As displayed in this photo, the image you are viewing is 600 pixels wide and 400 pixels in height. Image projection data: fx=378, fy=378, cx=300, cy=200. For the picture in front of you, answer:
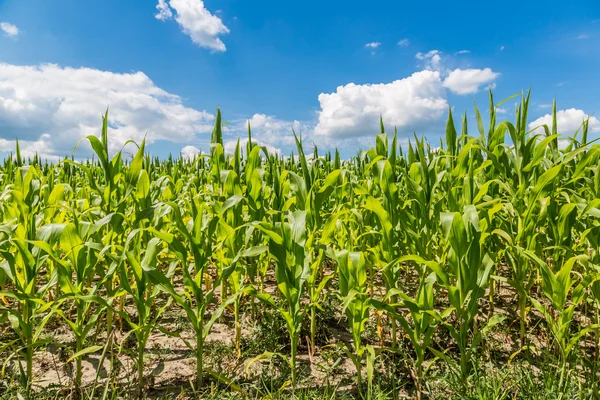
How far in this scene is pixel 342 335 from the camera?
2334 mm

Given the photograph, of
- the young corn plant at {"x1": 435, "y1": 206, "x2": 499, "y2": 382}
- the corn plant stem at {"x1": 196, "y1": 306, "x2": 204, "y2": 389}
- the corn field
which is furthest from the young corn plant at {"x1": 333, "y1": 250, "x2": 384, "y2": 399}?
the corn plant stem at {"x1": 196, "y1": 306, "x2": 204, "y2": 389}

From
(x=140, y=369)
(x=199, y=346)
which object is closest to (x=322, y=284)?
(x=199, y=346)

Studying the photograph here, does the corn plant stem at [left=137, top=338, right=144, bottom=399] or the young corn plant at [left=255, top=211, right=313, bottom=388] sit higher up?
the young corn plant at [left=255, top=211, right=313, bottom=388]

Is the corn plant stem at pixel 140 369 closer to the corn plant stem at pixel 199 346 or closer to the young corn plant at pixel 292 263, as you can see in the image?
the corn plant stem at pixel 199 346

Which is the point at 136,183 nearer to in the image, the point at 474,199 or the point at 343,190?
the point at 343,190

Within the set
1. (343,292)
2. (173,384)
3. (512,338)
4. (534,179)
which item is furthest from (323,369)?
(534,179)

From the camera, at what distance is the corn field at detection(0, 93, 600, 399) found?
1.68m

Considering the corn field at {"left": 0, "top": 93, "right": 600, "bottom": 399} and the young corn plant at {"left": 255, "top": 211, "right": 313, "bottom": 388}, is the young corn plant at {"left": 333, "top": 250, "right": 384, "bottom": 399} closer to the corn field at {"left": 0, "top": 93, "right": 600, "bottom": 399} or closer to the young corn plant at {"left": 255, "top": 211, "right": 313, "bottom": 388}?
the corn field at {"left": 0, "top": 93, "right": 600, "bottom": 399}

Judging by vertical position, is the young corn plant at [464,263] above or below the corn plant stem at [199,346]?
above

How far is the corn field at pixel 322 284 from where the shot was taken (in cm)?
168

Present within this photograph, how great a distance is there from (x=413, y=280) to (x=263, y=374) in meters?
1.61

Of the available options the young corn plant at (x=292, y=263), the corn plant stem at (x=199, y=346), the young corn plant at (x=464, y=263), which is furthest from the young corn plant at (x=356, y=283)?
the corn plant stem at (x=199, y=346)

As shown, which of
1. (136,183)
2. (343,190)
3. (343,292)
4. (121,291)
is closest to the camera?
(343,292)

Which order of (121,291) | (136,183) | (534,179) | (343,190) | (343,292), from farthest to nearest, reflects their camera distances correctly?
(343,190) < (534,179) < (136,183) < (121,291) < (343,292)
